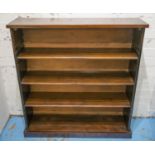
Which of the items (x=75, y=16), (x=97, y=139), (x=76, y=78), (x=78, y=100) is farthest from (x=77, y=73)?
(x=97, y=139)

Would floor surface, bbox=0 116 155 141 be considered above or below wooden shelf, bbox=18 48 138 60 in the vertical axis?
below

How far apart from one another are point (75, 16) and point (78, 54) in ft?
1.36

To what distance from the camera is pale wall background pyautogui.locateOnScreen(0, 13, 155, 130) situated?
6.46 ft

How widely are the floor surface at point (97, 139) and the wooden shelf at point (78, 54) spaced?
1004 mm

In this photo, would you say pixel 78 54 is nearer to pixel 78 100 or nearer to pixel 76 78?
pixel 76 78

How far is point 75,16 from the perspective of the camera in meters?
1.96

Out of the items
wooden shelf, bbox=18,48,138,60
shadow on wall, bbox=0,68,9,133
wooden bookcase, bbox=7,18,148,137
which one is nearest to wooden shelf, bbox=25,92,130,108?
wooden bookcase, bbox=7,18,148,137

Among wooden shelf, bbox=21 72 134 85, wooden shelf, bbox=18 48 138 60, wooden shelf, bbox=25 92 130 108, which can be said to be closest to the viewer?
wooden shelf, bbox=18 48 138 60

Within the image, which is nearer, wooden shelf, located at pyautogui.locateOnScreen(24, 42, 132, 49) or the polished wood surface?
wooden shelf, located at pyautogui.locateOnScreen(24, 42, 132, 49)

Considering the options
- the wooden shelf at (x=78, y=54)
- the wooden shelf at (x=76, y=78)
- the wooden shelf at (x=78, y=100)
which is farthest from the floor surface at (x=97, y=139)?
the wooden shelf at (x=78, y=54)

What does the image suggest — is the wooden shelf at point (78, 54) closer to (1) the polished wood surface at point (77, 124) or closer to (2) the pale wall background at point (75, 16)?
(2) the pale wall background at point (75, 16)

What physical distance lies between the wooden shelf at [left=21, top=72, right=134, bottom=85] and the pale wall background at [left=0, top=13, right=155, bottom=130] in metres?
0.30

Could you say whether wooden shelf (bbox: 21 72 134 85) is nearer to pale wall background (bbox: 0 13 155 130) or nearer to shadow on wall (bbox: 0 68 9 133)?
pale wall background (bbox: 0 13 155 130)
